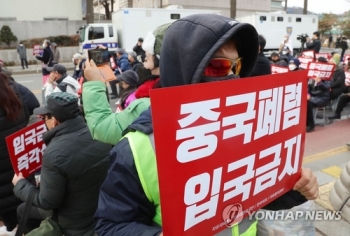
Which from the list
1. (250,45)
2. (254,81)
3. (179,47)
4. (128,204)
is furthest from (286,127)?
(128,204)

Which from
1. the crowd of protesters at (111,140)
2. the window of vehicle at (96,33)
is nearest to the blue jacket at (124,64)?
the crowd of protesters at (111,140)

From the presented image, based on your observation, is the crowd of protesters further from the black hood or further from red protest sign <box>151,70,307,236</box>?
red protest sign <box>151,70,307,236</box>

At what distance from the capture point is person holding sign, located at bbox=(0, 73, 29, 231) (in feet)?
7.88

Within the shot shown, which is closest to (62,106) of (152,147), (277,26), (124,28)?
(152,147)

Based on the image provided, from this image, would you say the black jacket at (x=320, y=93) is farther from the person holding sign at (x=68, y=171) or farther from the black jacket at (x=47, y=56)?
the black jacket at (x=47, y=56)

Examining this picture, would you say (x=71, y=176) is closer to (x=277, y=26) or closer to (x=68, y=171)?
(x=68, y=171)

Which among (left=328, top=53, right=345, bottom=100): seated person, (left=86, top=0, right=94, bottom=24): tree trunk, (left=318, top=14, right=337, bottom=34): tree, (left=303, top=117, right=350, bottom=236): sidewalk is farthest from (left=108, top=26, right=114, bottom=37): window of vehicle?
(left=318, top=14, right=337, bottom=34): tree

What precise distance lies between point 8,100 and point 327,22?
4332 cm

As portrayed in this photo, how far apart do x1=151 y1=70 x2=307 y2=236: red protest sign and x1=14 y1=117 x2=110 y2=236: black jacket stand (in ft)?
4.45

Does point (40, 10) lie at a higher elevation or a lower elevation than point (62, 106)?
higher

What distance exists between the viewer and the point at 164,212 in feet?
2.66

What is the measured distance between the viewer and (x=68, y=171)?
79.5 inches

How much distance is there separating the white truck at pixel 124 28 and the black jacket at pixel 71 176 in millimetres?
14182

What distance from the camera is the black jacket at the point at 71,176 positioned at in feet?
6.60
